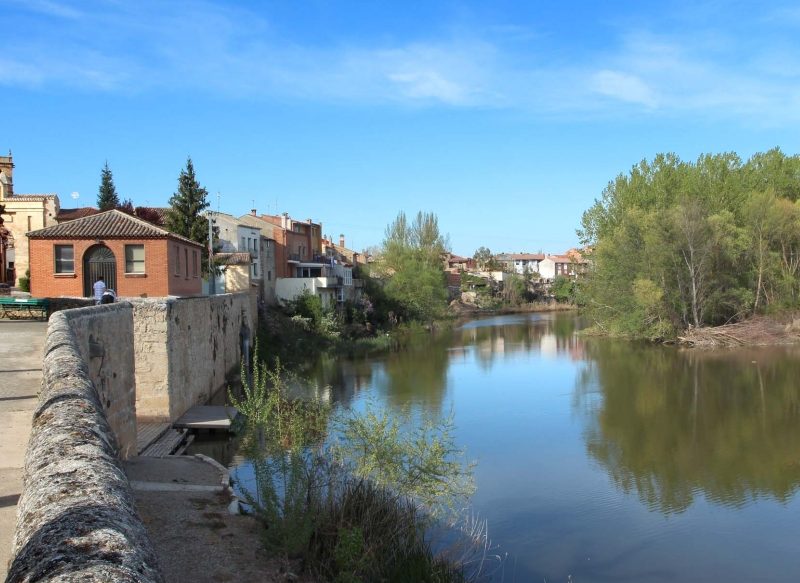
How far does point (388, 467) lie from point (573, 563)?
3252 millimetres

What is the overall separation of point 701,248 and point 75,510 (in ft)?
141

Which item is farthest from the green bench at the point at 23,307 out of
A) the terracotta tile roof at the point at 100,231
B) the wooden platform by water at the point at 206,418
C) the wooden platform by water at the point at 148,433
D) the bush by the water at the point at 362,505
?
the bush by the water at the point at 362,505

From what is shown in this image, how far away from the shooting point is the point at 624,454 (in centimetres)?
1717

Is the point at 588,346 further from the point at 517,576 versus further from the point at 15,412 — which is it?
the point at 15,412

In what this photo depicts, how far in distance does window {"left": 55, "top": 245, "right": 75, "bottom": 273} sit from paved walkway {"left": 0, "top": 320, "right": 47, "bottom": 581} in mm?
7643

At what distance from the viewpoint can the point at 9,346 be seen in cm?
1224

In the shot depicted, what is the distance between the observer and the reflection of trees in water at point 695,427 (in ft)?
48.6

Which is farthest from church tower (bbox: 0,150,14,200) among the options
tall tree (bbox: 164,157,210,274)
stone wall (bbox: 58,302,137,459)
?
stone wall (bbox: 58,302,137,459)

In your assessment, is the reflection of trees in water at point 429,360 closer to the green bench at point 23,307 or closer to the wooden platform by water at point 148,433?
the wooden platform by water at point 148,433

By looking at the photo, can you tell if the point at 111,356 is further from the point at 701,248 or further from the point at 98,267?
the point at 701,248

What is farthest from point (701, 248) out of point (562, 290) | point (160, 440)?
point (562, 290)

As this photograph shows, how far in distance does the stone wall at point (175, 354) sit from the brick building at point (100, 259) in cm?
180

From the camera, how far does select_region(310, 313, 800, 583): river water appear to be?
11.1 meters

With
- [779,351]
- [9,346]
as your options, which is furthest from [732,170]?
[9,346]
